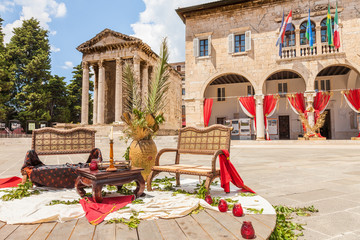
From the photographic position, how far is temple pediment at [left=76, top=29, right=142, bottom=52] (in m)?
22.9

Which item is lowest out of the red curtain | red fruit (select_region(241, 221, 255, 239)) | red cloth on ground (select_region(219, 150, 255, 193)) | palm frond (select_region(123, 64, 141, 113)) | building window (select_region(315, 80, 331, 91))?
red fruit (select_region(241, 221, 255, 239))

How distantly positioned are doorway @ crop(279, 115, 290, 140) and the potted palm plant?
17.8 metres

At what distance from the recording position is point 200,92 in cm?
1758

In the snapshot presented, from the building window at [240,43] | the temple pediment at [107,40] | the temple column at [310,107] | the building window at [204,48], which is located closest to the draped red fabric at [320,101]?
the temple column at [310,107]

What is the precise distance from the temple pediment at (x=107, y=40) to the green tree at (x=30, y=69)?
9997 mm

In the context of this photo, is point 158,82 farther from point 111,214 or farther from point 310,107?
point 310,107

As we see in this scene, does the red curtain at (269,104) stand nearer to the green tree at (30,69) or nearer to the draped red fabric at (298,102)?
the draped red fabric at (298,102)

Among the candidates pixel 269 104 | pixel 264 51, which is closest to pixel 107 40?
pixel 264 51

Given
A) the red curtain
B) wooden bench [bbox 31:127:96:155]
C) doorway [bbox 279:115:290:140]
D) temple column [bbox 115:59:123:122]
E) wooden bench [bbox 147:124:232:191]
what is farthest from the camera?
temple column [bbox 115:59:123:122]

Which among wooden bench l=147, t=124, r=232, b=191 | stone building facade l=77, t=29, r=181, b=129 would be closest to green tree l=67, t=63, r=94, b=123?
stone building facade l=77, t=29, r=181, b=129

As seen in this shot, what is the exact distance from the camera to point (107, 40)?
23.7 m

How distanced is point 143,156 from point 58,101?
32443 millimetres

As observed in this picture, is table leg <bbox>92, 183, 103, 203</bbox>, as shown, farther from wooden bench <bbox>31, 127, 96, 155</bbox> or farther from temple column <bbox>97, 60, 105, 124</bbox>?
temple column <bbox>97, 60, 105, 124</bbox>

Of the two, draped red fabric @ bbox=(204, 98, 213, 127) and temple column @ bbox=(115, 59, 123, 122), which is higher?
temple column @ bbox=(115, 59, 123, 122)
